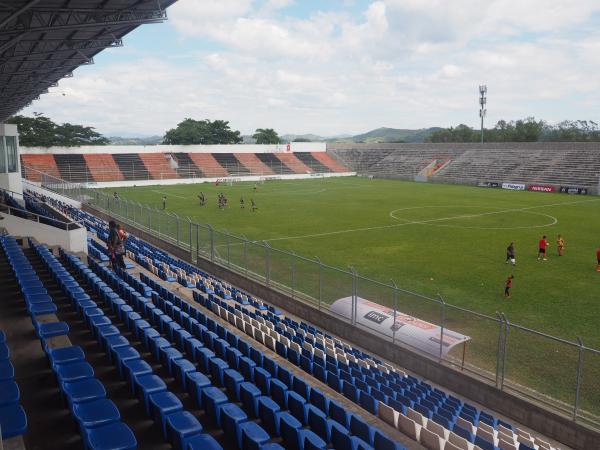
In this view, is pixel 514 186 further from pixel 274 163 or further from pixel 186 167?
pixel 186 167

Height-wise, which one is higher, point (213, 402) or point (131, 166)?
point (131, 166)

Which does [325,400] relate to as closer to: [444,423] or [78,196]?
[444,423]

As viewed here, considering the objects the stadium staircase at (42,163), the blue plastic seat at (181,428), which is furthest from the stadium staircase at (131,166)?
the blue plastic seat at (181,428)

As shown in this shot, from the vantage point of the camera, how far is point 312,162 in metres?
91.4

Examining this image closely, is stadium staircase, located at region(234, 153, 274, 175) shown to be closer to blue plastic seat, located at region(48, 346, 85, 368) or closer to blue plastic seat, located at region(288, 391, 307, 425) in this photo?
blue plastic seat, located at region(48, 346, 85, 368)

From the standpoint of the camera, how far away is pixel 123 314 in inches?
440

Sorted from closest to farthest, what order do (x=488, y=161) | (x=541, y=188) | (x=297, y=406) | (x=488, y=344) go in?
(x=297, y=406)
(x=488, y=344)
(x=541, y=188)
(x=488, y=161)

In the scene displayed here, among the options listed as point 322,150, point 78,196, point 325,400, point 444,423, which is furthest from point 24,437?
point 322,150

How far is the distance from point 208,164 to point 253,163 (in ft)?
26.4

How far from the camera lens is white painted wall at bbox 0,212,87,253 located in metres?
20.4

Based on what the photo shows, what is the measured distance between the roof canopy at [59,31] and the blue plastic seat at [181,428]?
34.5 ft

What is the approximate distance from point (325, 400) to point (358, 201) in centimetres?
4224

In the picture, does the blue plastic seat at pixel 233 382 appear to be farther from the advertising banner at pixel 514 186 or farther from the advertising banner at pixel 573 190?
the advertising banner at pixel 514 186


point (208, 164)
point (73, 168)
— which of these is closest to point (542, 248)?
point (208, 164)
